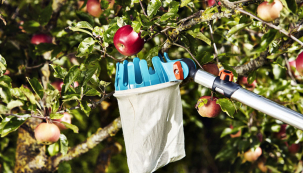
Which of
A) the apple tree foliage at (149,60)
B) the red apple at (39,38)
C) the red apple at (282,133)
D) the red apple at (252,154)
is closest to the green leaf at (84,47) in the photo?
the apple tree foliage at (149,60)

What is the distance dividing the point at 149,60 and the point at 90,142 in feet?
1.88

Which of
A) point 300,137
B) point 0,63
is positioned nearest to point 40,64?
point 0,63

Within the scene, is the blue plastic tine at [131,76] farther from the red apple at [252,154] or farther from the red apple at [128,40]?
the red apple at [252,154]

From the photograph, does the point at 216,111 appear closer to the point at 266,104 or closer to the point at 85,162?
the point at 266,104

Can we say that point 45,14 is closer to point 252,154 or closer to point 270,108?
point 270,108

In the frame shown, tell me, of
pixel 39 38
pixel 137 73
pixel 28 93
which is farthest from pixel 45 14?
pixel 137 73

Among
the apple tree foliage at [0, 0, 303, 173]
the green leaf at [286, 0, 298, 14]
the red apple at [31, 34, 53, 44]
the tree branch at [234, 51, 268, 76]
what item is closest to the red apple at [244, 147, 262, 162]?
the apple tree foliage at [0, 0, 303, 173]

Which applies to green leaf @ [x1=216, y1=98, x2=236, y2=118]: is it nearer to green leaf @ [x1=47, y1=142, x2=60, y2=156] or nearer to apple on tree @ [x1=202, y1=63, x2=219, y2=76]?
apple on tree @ [x1=202, y1=63, x2=219, y2=76]

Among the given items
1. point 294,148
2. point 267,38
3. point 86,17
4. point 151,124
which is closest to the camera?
point 151,124

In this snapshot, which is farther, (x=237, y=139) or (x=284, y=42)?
(x=237, y=139)

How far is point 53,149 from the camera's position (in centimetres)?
97

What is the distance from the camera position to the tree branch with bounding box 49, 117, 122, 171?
1.05 meters

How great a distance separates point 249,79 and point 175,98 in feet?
1.41

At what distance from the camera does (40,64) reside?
102 cm
